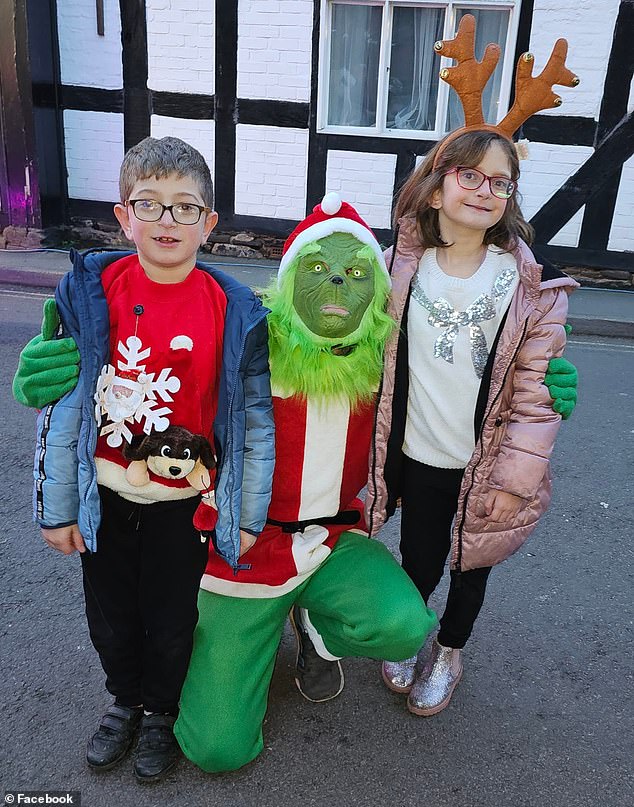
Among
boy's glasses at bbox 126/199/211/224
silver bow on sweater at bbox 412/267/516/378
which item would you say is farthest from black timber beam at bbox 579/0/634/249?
boy's glasses at bbox 126/199/211/224

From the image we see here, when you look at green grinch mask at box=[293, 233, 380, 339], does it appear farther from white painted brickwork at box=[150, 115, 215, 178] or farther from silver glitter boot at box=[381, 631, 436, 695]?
white painted brickwork at box=[150, 115, 215, 178]

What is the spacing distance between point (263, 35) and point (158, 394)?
23.0ft

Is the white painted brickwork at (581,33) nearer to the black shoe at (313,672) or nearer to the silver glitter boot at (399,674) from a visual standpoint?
the silver glitter boot at (399,674)

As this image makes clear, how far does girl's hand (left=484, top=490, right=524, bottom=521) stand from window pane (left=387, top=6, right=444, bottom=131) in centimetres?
679

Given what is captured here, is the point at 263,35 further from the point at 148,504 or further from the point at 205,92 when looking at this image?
the point at 148,504

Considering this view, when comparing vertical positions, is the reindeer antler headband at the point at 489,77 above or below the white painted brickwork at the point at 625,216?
above

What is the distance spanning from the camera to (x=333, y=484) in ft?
7.62

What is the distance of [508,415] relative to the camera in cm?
221

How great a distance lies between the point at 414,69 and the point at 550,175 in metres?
1.85

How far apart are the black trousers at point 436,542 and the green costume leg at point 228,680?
457mm

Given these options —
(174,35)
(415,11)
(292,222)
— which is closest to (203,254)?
(292,222)

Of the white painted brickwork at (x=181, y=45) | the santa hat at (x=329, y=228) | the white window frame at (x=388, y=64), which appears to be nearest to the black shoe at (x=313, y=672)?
the santa hat at (x=329, y=228)

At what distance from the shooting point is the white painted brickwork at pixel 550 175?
7.79 meters

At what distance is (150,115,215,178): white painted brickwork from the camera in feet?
27.6
